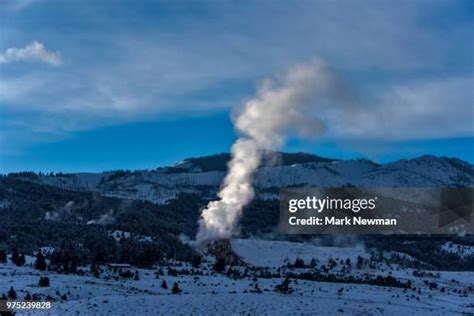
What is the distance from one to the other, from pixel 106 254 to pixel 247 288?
45.6 m

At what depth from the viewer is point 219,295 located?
83.2 m

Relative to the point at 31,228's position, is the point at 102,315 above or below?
below

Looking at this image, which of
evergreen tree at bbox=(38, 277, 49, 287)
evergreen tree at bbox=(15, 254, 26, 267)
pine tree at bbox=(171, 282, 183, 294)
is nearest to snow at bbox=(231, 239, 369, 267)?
evergreen tree at bbox=(15, 254, 26, 267)

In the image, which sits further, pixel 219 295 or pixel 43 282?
pixel 43 282

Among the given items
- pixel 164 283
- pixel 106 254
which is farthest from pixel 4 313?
pixel 106 254

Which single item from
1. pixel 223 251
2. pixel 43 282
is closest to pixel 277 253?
pixel 223 251

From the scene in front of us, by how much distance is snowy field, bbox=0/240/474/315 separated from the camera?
74.2 metres

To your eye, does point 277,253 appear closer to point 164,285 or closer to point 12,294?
point 164,285

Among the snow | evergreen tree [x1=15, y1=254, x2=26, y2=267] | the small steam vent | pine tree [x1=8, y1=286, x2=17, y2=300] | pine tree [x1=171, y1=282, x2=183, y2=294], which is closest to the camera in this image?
pine tree [x1=8, y1=286, x2=17, y2=300]

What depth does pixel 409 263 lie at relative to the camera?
195 meters

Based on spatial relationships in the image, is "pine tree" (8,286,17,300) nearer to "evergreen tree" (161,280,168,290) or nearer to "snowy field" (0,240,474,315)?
"snowy field" (0,240,474,315)

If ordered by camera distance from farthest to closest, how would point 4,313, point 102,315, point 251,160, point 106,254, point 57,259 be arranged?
1. point 251,160
2. point 106,254
3. point 57,259
4. point 102,315
5. point 4,313

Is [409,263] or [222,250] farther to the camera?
[409,263]

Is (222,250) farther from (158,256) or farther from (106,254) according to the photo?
(106,254)
